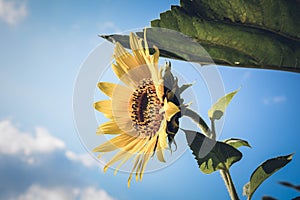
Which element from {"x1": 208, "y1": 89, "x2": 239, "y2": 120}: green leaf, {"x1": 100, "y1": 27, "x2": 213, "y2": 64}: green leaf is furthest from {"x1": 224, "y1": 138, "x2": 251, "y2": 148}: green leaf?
{"x1": 100, "y1": 27, "x2": 213, "y2": 64}: green leaf

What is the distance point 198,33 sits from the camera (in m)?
0.89

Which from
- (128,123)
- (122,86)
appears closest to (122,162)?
(128,123)

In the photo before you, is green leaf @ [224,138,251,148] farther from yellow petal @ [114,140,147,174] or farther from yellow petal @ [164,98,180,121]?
yellow petal @ [114,140,147,174]

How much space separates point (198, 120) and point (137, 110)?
1.42ft

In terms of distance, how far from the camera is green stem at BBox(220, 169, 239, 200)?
2.92 ft

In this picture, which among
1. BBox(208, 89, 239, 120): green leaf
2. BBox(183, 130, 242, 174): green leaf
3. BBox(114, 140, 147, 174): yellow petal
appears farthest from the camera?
BBox(114, 140, 147, 174): yellow petal

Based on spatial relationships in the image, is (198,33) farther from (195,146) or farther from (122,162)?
(122,162)

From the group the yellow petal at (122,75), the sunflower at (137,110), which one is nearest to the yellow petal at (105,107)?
the sunflower at (137,110)

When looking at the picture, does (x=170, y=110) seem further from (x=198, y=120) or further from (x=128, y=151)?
(x=128, y=151)

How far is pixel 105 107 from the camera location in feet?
4.66

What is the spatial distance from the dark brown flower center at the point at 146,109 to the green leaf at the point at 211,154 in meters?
0.30

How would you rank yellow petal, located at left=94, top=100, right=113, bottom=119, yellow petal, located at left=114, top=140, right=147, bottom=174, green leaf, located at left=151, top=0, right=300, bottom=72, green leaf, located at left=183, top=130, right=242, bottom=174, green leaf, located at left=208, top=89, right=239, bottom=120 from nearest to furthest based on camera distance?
1. green leaf, located at left=151, top=0, right=300, bottom=72
2. green leaf, located at left=183, top=130, right=242, bottom=174
3. green leaf, located at left=208, top=89, right=239, bottom=120
4. yellow petal, located at left=114, top=140, right=147, bottom=174
5. yellow petal, located at left=94, top=100, right=113, bottom=119

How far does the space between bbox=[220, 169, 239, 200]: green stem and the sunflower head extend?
0.22 meters

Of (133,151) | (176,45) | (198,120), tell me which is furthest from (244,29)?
(133,151)
